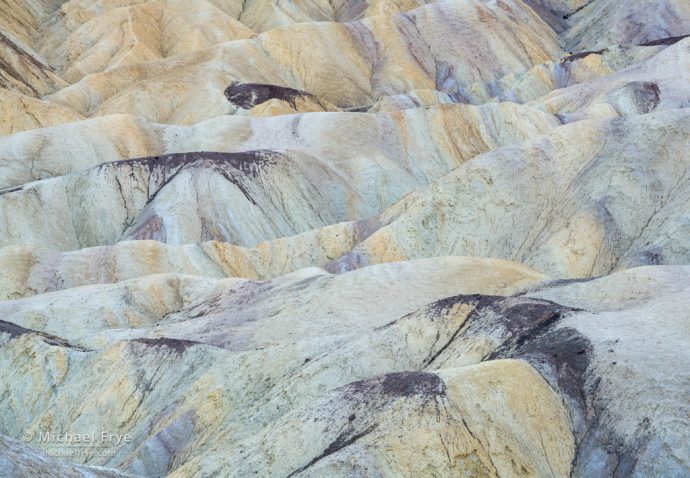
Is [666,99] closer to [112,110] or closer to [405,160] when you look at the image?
[405,160]

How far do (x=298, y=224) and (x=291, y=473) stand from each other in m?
29.3

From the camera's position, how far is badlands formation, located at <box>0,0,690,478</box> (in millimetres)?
13305

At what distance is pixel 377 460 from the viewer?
1194 cm

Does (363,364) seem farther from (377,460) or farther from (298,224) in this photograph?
(298,224)

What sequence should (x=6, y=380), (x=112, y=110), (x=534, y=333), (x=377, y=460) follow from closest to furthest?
(x=377, y=460) < (x=534, y=333) < (x=6, y=380) < (x=112, y=110)

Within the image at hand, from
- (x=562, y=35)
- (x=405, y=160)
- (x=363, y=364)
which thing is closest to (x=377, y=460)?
(x=363, y=364)

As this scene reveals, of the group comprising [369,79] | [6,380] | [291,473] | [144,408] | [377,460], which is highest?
[377,460]

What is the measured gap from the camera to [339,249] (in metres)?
34.3

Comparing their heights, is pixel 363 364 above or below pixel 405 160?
above

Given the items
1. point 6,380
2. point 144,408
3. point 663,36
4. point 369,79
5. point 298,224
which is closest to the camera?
point 144,408

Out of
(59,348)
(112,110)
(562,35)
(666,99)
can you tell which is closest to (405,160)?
(666,99)

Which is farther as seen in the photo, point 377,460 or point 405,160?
point 405,160

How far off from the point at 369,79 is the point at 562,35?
81.3 ft

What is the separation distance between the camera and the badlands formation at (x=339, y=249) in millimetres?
13305
